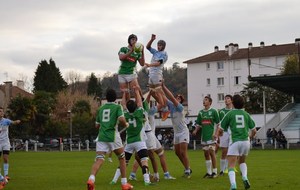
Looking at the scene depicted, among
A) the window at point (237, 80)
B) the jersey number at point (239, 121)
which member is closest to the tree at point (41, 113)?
the window at point (237, 80)

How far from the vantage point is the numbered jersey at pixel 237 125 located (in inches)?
621

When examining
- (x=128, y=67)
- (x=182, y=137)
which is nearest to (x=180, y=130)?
(x=182, y=137)

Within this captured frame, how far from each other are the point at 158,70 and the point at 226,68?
107 meters

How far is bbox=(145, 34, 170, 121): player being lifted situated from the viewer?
2126 centimetres

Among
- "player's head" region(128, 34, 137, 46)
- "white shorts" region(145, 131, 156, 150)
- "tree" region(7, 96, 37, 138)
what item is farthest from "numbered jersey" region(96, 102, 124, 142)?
"tree" region(7, 96, 37, 138)

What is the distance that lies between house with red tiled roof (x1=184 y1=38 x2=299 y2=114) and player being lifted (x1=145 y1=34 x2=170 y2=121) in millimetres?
100594

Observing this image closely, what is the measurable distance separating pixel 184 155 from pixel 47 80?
115092 mm

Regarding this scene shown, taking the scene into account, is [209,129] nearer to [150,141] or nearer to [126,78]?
[150,141]

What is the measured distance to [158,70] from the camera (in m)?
21.6

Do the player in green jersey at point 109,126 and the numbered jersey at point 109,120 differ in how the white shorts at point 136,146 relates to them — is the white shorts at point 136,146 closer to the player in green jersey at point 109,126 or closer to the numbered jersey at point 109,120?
the player in green jersey at point 109,126

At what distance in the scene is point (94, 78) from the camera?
153m

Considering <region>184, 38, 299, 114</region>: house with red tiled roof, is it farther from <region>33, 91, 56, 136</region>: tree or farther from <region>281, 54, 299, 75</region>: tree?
<region>33, 91, 56, 136</region>: tree

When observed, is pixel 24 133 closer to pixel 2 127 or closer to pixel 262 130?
pixel 262 130

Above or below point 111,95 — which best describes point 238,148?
below
